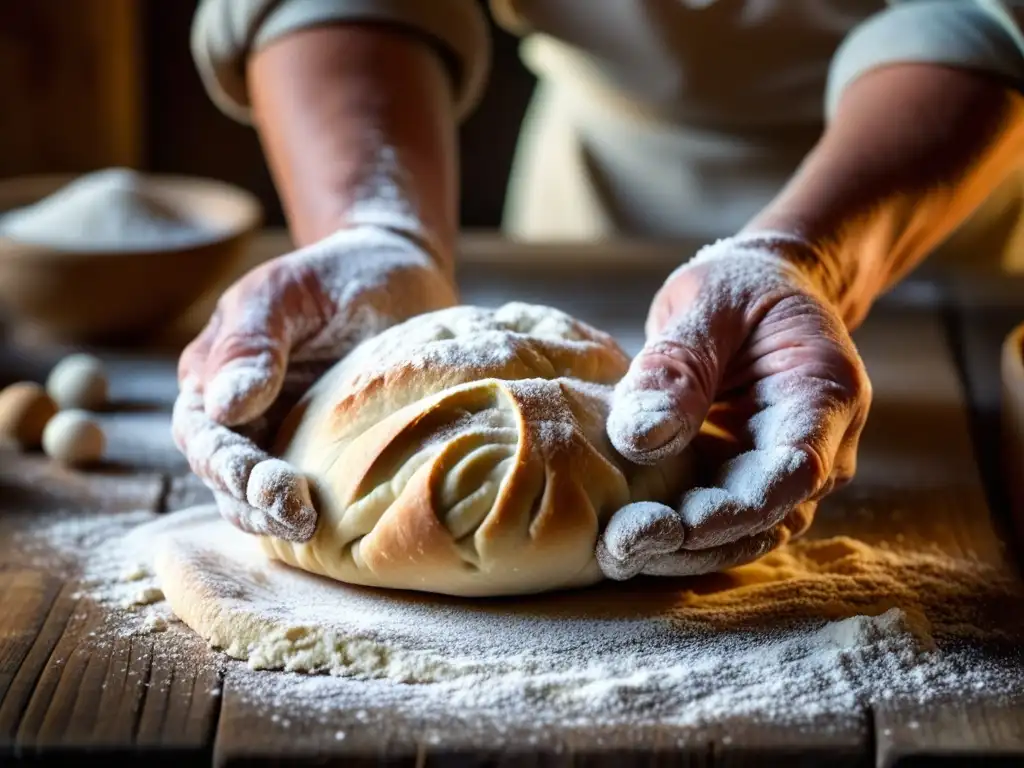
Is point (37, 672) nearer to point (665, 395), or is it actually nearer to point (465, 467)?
point (465, 467)

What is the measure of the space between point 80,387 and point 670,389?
0.92 metres

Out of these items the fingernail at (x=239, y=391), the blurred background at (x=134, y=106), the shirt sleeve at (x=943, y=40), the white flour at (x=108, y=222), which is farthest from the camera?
the blurred background at (x=134, y=106)

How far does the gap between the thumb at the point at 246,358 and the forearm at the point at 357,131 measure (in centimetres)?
26

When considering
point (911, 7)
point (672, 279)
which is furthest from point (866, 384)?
point (911, 7)

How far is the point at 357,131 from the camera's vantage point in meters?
1.57

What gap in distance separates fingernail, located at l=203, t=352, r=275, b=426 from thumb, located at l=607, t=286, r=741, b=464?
1.03 feet

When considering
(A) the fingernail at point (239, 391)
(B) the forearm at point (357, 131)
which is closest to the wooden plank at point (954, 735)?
(A) the fingernail at point (239, 391)

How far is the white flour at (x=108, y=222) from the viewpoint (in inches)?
Answer: 75.0

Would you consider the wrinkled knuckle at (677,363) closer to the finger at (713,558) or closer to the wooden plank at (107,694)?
the finger at (713,558)

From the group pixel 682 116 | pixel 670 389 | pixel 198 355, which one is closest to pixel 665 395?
pixel 670 389

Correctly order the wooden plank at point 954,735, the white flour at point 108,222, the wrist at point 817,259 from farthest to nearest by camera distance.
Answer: the white flour at point 108,222
the wrist at point 817,259
the wooden plank at point 954,735

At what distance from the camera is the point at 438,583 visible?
1.08 metres

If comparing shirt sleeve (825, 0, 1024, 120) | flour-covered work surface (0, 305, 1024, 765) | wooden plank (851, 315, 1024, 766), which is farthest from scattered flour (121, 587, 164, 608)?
shirt sleeve (825, 0, 1024, 120)

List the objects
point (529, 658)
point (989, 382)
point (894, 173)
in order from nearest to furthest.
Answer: point (529, 658) → point (894, 173) → point (989, 382)
